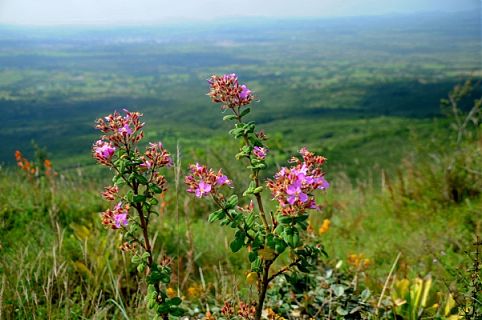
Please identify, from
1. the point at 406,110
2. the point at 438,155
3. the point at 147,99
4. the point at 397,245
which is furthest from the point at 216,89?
the point at 147,99

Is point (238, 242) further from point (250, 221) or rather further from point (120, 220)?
point (120, 220)

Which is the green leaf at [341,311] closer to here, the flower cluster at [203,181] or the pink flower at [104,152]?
the flower cluster at [203,181]

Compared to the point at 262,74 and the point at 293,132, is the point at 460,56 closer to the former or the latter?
the point at 262,74

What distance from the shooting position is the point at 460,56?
19175cm

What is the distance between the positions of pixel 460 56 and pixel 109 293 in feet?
694

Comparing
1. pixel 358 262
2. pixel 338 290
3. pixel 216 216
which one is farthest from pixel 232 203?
pixel 358 262

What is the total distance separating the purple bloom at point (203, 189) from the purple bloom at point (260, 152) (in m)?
0.22

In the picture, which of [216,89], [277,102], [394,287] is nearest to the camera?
[216,89]

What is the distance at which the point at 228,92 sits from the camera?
1792 mm

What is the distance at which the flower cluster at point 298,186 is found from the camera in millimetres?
1614

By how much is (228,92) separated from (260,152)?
0.82 feet

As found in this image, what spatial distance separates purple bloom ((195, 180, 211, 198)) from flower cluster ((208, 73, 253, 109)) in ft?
0.99

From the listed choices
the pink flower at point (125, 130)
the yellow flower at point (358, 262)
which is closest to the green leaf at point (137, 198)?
the pink flower at point (125, 130)

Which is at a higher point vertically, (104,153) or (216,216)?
(104,153)
